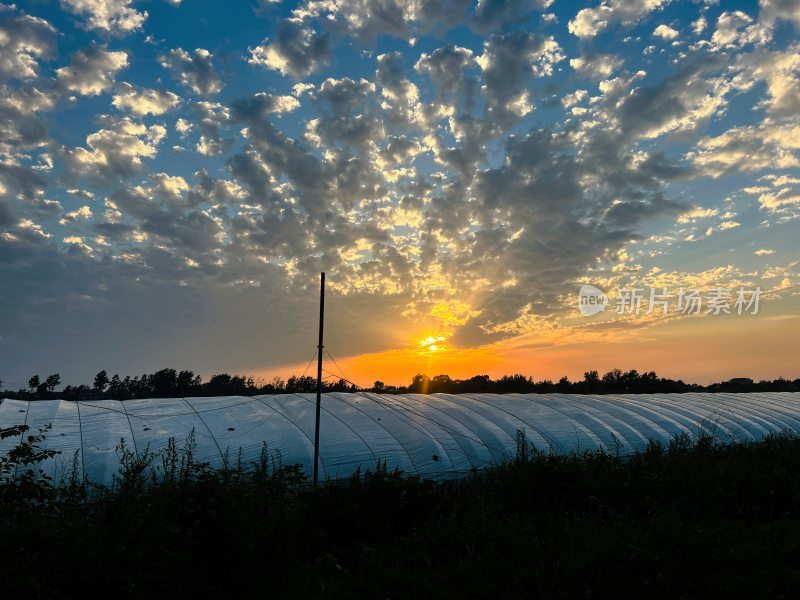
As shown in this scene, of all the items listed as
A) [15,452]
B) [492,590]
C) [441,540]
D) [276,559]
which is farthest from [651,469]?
Result: [15,452]

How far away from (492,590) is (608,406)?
14.5 meters

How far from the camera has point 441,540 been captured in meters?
8.98

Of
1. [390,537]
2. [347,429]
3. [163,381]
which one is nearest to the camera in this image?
[390,537]

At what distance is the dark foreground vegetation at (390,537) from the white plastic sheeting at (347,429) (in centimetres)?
89

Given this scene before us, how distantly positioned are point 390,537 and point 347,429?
157 inches

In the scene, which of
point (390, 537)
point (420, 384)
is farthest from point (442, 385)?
point (390, 537)

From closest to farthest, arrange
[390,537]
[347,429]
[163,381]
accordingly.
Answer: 1. [390,537]
2. [347,429]
3. [163,381]

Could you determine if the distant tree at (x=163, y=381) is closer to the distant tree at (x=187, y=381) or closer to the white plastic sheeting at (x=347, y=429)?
the distant tree at (x=187, y=381)

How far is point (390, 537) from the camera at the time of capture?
995 centimetres

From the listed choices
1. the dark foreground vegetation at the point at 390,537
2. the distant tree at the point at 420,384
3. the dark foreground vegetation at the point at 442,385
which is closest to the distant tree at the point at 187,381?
the dark foreground vegetation at the point at 442,385

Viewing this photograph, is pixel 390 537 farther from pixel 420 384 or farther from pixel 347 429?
pixel 420 384

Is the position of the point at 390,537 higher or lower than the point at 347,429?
lower

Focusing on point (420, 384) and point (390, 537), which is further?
point (420, 384)

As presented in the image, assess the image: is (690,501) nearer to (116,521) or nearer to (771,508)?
(771,508)
